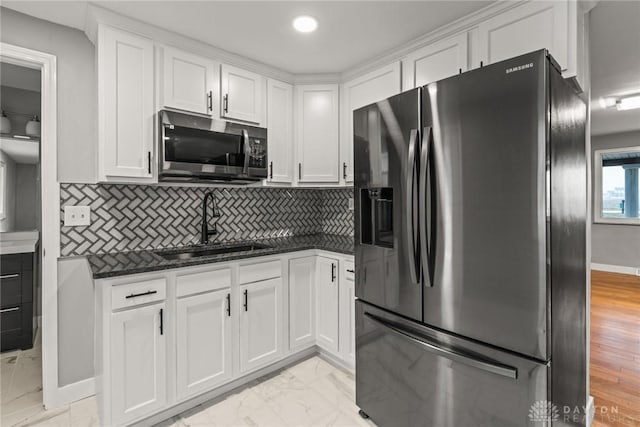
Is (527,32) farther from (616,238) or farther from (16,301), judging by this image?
(616,238)

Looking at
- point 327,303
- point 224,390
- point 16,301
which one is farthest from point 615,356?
point 16,301

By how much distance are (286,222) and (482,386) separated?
2.34 meters

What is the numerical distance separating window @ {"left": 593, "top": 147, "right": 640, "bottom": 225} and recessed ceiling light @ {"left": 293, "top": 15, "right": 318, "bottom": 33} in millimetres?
6641

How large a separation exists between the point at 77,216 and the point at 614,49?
436 centimetres

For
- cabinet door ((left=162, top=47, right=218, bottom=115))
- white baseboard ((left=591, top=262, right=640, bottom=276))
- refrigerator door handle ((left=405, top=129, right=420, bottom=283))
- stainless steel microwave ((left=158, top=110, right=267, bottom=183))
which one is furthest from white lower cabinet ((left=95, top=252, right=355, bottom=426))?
white baseboard ((left=591, top=262, right=640, bottom=276))

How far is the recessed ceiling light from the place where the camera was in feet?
6.73

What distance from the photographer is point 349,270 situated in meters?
2.43

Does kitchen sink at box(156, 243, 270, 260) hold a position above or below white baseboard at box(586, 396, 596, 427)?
above

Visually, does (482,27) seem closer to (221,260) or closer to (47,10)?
(221,260)

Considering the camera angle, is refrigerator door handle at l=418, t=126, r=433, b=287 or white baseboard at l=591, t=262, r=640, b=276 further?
white baseboard at l=591, t=262, r=640, b=276

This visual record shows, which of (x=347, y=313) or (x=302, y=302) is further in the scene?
(x=302, y=302)

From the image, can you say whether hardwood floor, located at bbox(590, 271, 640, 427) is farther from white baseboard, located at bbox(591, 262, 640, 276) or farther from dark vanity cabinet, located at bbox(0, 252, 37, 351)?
dark vanity cabinet, located at bbox(0, 252, 37, 351)

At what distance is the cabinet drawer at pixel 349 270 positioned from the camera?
240 centimetres

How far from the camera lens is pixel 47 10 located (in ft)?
6.41
